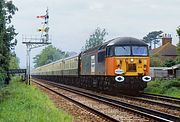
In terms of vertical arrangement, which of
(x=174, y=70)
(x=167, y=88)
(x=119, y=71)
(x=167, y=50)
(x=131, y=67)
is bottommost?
(x=167, y=88)

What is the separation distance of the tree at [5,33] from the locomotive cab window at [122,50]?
287 inches

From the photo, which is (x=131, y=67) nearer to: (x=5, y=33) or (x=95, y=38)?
(x=5, y=33)

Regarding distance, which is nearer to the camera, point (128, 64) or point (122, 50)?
point (128, 64)

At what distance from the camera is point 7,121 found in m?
11.6

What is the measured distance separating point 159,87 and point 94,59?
553cm

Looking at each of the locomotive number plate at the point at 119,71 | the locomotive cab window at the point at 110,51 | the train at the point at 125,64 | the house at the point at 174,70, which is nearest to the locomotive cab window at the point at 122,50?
the train at the point at 125,64

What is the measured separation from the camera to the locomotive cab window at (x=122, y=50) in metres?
27.9

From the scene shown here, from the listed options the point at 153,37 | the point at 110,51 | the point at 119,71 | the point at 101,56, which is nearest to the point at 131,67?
the point at 119,71

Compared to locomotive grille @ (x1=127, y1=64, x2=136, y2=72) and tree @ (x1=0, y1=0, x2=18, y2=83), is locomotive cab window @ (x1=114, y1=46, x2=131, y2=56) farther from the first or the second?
tree @ (x1=0, y1=0, x2=18, y2=83)

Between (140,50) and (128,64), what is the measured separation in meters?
1.46

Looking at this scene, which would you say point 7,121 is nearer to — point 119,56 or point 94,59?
point 119,56

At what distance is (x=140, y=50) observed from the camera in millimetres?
28469

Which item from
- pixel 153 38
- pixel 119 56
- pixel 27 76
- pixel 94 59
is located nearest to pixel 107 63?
pixel 119 56

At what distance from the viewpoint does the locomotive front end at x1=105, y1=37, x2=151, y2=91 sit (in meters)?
27.5
